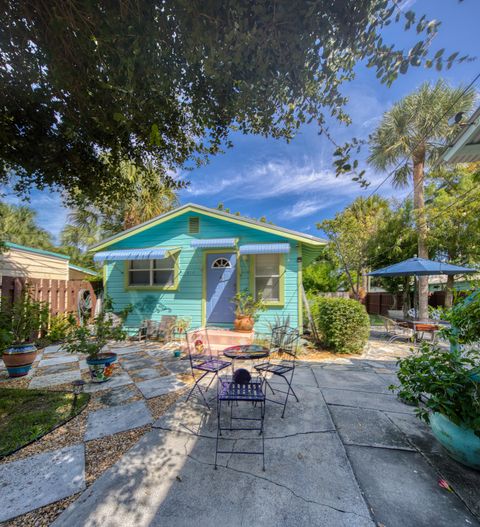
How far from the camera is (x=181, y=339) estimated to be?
26.0 feet

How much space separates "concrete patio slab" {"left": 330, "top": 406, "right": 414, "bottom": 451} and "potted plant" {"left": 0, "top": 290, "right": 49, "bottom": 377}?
16.7ft

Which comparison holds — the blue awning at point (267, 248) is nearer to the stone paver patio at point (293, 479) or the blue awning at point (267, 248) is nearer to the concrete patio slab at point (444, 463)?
the stone paver patio at point (293, 479)

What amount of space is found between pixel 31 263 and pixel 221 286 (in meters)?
6.28

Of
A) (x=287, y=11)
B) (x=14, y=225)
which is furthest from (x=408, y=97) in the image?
(x=14, y=225)

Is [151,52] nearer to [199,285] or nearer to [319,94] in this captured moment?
[319,94]

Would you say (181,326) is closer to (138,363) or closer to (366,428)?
(138,363)

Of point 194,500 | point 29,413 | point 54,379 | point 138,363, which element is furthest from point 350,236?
point 29,413

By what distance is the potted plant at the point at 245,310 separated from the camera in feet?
23.7

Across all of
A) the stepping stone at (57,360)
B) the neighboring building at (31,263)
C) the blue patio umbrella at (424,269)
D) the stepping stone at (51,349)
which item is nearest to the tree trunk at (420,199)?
the blue patio umbrella at (424,269)

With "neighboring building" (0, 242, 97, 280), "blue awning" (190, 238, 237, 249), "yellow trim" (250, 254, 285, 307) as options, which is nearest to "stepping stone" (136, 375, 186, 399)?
"yellow trim" (250, 254, 285, 307)

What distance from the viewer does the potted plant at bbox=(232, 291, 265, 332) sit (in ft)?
23.7

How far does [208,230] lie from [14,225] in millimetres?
18363

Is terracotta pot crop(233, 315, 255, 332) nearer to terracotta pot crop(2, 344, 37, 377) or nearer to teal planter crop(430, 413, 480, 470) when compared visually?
terracotta pot crop(2, 344, 37, 377)

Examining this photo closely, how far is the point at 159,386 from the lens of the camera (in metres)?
4.34
